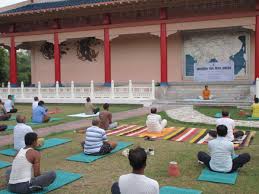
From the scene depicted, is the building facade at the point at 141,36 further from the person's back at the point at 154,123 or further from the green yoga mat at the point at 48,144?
the green yoga mat at the point at 48,144

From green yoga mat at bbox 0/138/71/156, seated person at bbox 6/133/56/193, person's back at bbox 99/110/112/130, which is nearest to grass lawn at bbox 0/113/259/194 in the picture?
green yoga mat at bbox 0/138/71/156

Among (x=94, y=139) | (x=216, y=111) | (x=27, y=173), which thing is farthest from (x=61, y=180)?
(x=216, y=111)

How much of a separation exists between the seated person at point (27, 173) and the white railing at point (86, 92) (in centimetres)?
1329

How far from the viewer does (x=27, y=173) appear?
5.17 metres

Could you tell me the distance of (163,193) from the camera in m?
5.17

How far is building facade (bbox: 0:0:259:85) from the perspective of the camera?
19.2 metres

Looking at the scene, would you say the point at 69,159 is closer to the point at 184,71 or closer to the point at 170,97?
the point at 170,97

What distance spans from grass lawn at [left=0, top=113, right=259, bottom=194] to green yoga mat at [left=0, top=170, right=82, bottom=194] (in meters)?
0.10

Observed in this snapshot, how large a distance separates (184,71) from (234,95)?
4.16 m

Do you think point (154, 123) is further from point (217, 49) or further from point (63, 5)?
point (63, 5)

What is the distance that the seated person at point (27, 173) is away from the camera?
16.7 ft

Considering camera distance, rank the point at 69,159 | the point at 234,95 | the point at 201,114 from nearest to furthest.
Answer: the point at 69,159 < the point at 201,114 < the point at 234,95

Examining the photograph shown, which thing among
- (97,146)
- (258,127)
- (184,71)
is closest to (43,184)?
(97,146)

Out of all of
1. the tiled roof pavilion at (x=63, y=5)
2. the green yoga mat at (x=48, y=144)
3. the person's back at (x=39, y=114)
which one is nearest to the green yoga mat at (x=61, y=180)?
the green yoga mat at (x=48, y=144)
